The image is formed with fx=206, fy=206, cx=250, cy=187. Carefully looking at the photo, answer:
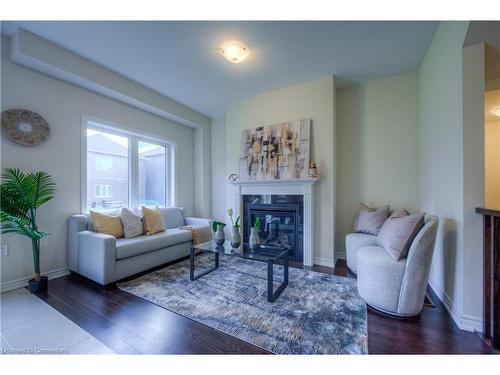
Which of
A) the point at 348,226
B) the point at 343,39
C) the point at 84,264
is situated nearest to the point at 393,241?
the point at 348,226

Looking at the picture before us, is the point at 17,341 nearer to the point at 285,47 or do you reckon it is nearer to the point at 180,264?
the point at 180,264

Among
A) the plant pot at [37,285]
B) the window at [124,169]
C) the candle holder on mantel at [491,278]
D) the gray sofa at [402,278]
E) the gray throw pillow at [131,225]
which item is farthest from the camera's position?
the window at [124,169]

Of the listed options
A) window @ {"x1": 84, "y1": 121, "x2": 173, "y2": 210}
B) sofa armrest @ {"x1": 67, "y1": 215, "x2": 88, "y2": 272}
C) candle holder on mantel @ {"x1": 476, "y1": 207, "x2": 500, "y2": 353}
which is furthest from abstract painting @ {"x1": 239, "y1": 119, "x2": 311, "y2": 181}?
sofa armrest @ {"x1": 67, "y1": 215, "x2": 88, "y2": 272}

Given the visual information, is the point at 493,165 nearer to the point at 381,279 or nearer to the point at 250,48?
the point at 381,279

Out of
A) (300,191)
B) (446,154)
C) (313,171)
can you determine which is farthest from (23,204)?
(446,154)

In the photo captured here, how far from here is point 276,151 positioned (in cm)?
323

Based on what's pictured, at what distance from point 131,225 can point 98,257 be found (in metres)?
0.61

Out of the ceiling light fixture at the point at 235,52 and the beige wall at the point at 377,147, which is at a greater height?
the ceiling light fixture at the point at 235,52

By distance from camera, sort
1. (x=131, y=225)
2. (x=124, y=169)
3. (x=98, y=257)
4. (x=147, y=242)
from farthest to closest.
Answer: (x=124, y=169) → (x=131, y=225) → (x=147, y=242) → (x=98, y=257)

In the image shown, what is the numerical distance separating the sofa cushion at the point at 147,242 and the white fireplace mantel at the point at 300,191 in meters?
1.22

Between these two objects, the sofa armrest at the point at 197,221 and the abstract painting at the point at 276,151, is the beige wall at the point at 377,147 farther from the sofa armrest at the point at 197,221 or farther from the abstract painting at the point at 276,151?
the sofa armrest at the point at 197,221

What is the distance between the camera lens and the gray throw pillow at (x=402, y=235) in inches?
68.2

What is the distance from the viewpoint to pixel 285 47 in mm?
2303

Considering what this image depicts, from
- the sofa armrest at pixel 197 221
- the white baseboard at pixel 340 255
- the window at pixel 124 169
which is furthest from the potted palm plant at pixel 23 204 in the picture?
the white baseboard at pixel 340 255
